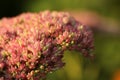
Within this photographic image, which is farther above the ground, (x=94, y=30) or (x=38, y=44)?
(x=38, y=44)

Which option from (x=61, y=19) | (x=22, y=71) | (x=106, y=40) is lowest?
(x=106, y=40)

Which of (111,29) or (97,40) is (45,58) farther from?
(111,29)

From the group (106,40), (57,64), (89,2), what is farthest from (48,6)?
(57,64)

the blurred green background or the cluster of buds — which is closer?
the cluster of buds

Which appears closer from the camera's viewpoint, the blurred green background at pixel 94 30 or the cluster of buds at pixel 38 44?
the cluster of buds at pixel 38 44

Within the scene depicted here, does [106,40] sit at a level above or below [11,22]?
below
